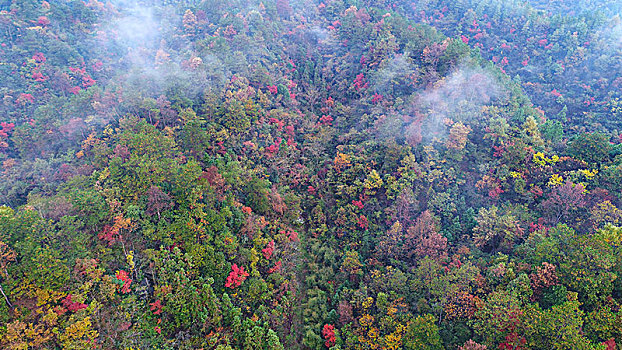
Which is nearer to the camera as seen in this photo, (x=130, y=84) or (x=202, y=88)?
(x=130, y=84)

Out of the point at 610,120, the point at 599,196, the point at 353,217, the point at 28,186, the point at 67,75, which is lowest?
the point at 28,186

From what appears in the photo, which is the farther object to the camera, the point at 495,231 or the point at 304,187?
the point at 304,187

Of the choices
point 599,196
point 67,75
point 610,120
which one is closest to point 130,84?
point 67,75

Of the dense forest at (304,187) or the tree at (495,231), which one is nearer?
the dense forest at (304,187)

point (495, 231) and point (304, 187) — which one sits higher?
point (495, 231)

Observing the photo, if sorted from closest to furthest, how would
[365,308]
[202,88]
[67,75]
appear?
1. [365,308]
2. [202,88]
3. [67,75]

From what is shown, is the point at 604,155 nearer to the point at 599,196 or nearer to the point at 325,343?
the point at 599,196

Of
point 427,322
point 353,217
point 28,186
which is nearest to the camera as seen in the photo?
point 427,322

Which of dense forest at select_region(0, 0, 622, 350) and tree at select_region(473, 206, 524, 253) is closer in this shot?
dense forest at select_region(0, 0, 622, 350)
